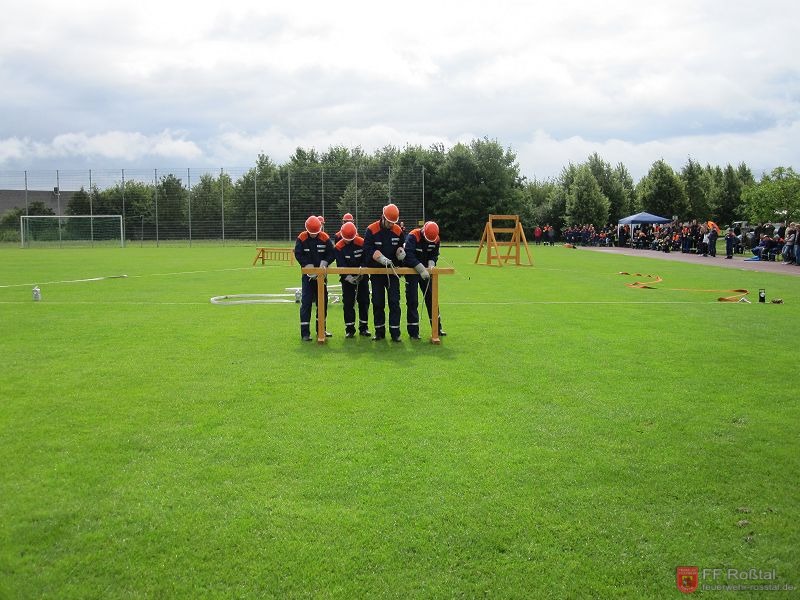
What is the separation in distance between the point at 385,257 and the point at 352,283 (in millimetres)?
829

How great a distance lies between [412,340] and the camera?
1130cm

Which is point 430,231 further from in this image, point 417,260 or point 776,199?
point 776,199

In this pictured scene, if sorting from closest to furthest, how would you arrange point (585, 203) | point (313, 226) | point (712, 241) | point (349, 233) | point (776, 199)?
point (313, 226) < point (349, 233) < point (712, 241) < point (776, 199) < point (585, 203)

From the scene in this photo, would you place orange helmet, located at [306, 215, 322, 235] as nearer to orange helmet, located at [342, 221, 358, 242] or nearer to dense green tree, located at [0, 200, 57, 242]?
orange helmet, located at [342, 221, 358, 242]

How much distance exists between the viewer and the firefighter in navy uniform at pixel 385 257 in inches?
446

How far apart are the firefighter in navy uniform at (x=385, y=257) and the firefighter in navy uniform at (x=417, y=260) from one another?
0.17m

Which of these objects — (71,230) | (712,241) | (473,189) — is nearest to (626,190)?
(473,189)

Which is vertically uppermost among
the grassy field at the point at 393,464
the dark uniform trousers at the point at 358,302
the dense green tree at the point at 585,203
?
the dense green tree at the point at 585,203

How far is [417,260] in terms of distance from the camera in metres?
11.5

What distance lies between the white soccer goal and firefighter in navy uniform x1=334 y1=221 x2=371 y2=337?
48239mm

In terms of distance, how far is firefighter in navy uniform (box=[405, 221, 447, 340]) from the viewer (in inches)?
444

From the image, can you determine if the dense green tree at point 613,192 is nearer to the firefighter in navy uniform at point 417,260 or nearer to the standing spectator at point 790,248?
the standing spectator at point 790,248

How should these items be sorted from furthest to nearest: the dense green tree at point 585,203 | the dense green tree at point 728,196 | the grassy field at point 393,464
Result: the dense green tree at point 728,196 < the dense green tree at point 585,203 < the grassy field at point 393,464

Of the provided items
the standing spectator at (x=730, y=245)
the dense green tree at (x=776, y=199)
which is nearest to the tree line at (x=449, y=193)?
the dense green tree at (x=776, y=199)
